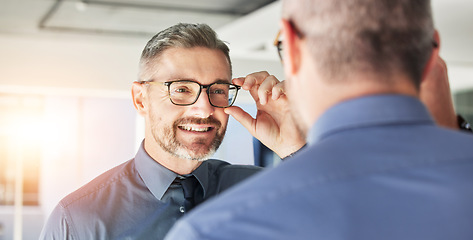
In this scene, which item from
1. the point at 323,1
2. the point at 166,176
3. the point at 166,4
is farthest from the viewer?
the point at 166,4

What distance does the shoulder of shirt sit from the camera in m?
1.42

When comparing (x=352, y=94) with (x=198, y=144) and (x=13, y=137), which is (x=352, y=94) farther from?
(x=13, y=137)

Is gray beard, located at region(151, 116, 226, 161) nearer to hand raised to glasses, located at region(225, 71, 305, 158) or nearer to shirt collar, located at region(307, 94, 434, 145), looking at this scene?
hand raised to glasses, located at region(225, 71, 305, 158)

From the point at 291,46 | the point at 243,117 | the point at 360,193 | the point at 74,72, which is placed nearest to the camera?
the point at 360,193

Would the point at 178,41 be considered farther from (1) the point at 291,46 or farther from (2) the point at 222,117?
(1) the point at 291,46

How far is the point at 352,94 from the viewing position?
2.24 feet

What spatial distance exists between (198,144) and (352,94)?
0.90 m

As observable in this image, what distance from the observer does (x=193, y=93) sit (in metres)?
1.53

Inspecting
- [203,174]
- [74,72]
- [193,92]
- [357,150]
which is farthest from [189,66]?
[74,72]

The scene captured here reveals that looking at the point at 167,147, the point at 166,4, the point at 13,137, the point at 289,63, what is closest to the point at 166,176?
the point at 167,147

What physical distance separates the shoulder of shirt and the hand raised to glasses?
31 centimetres

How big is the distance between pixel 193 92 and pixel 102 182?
1.10ft

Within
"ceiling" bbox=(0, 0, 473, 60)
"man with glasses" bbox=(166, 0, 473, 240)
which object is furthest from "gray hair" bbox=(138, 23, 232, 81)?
"ceiling" bbox=(0, 0, 473, 60)

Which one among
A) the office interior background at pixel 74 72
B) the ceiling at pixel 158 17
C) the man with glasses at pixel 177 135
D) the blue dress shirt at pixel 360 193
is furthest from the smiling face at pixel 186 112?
the office interior background at pixel 74 72
